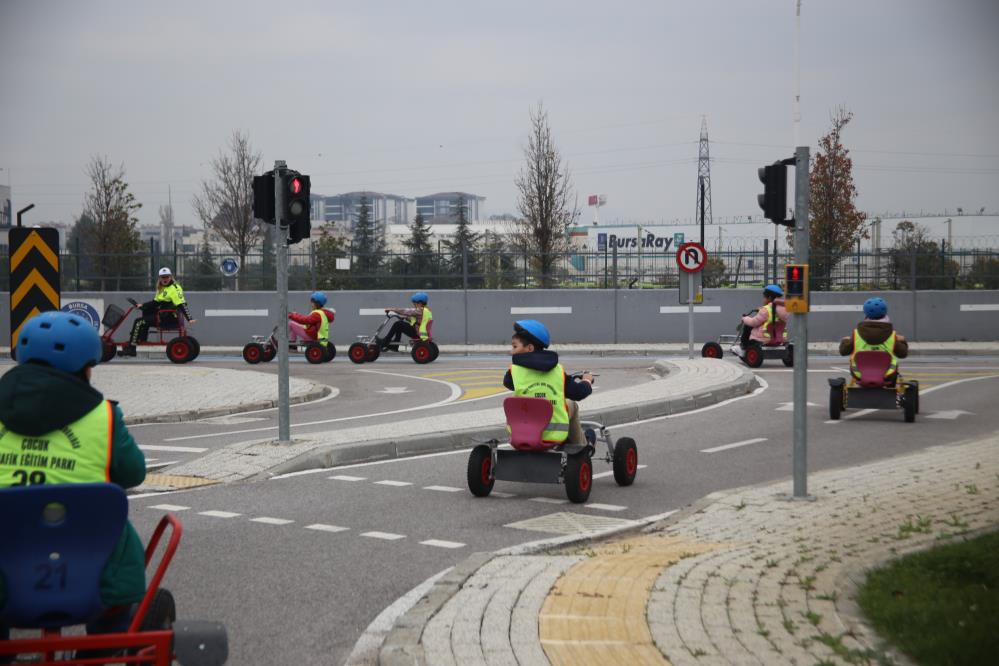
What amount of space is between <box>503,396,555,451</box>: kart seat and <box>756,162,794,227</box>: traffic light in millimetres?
2397

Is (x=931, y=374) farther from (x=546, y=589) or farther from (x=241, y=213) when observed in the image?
(x=241, y=213)

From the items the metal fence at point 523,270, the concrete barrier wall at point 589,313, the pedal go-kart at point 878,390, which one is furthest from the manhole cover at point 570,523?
the metal fence at point 523,270

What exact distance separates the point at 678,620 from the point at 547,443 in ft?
14.6

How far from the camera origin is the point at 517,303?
3488 cm

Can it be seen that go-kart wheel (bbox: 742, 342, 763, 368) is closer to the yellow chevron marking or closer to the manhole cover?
the manhole cover

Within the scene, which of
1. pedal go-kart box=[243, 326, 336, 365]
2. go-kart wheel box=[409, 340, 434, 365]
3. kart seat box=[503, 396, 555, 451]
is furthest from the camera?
pedal go-kart box=[243, 326, 336, 365]

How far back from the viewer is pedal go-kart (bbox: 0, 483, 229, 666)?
4.33 metres

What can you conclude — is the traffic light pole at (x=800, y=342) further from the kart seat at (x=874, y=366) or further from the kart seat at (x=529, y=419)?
the kart seat at (x=874, y=366)

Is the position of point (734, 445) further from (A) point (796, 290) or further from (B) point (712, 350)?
(B) point (712, 350)

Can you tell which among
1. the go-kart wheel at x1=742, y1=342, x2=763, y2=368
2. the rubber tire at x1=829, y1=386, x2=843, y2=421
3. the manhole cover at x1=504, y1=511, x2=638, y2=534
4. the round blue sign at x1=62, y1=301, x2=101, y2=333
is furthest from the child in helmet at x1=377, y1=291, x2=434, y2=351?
the manhole cover at x1=504, y1=511, x2=638, y2=534

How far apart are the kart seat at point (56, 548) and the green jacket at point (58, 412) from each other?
0.09 metres

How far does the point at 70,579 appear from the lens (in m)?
4.43

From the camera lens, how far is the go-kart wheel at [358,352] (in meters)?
27.7

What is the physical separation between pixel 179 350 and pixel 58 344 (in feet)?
81.2
